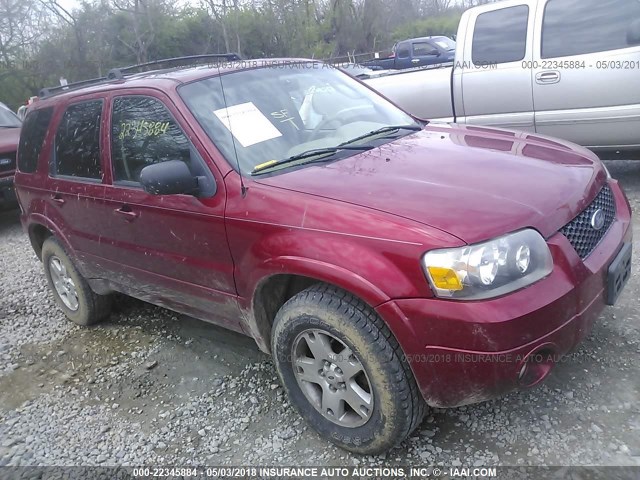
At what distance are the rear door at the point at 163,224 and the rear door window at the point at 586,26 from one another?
404cm

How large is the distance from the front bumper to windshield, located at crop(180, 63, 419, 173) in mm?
1128

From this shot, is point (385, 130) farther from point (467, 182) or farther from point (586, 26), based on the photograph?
point (586, 26)

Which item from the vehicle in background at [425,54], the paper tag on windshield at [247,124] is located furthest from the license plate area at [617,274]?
the vehicle in background at [425,54]

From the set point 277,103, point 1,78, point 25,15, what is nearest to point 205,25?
point 25,15

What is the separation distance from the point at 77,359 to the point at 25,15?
28.5 meters

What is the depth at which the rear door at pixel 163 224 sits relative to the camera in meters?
2.99

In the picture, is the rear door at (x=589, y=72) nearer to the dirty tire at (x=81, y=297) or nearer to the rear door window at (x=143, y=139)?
the rear door window at (x=143, y=139)

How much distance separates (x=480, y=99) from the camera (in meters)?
5.97

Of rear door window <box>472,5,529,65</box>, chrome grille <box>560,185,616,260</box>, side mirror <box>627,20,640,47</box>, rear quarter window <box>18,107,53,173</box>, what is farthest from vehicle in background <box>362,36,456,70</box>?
chrome grille <box>560,185,616,260</box>

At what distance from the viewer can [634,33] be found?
4.98 meters

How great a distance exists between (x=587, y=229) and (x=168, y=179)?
199cm

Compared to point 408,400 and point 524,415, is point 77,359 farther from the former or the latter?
point 524,415

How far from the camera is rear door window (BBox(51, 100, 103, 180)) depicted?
12.3 ft

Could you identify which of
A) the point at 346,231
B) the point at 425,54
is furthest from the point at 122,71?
the point at 425,54
